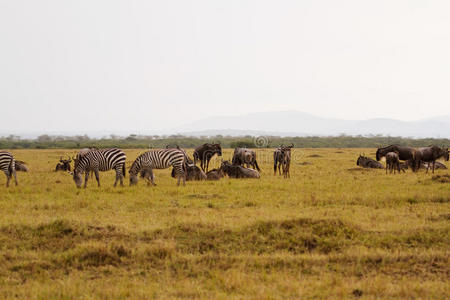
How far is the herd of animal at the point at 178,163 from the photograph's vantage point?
18.5m

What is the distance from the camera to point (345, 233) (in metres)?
10.2

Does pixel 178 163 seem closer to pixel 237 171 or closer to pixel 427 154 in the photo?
pixel 237 171

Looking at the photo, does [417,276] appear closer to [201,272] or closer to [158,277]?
[201,272]

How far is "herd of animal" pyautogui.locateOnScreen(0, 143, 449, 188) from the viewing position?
60.8 ft

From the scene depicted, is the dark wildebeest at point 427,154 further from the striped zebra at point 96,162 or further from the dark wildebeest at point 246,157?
the striped zebra at point 96,162

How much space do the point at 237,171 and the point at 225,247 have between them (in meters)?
13.5

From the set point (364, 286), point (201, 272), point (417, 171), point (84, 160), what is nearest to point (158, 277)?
point (201, 272)

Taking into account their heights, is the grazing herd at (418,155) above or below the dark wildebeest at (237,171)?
above

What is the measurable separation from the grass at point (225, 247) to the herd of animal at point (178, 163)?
3431 mm

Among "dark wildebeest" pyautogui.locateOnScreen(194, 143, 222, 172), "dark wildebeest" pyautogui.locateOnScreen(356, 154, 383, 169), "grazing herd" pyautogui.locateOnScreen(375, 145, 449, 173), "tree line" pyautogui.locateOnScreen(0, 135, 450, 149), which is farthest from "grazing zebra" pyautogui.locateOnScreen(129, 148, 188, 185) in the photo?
"tree line" pyautogui.locateOnScreen(0, 135, 450, 149)

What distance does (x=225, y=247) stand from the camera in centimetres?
951

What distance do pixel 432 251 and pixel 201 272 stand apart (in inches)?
190

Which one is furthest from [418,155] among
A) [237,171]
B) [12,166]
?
[12,166]

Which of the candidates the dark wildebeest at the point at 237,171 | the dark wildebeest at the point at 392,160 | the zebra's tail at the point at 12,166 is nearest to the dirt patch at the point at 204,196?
the dark wildebeest at the point at 237,171
